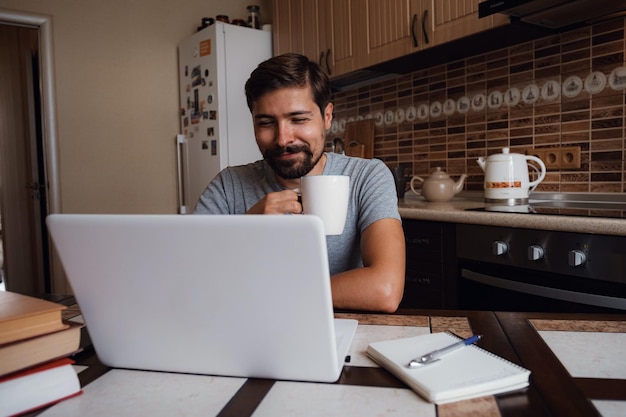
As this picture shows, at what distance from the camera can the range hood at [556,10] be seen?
5.54ft

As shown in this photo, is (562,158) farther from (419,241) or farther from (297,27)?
(297,27)

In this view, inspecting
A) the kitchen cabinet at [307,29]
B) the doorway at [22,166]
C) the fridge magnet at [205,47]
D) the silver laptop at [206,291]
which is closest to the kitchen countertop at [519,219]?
the silver laptop at [206,291]

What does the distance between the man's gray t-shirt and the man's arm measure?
0.47 feet

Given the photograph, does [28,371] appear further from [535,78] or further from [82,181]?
[82,181]

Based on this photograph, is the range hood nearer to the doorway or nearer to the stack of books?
the stack of books

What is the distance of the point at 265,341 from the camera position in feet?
1.84

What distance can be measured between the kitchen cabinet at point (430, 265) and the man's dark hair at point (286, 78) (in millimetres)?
759

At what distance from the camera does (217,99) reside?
3178 mm

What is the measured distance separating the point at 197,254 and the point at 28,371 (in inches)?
8.5

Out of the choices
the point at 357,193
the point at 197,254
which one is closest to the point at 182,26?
the point at 357,193

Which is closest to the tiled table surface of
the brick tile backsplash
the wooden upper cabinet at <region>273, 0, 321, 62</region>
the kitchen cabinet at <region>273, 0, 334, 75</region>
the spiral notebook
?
the spiral notebook

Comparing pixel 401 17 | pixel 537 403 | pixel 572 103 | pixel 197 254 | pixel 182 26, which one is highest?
pixel 182 26

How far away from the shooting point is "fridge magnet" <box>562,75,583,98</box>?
1.95m

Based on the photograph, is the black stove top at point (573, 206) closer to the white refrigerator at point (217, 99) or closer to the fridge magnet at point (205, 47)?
the white refrigerator at point (217, 99)
